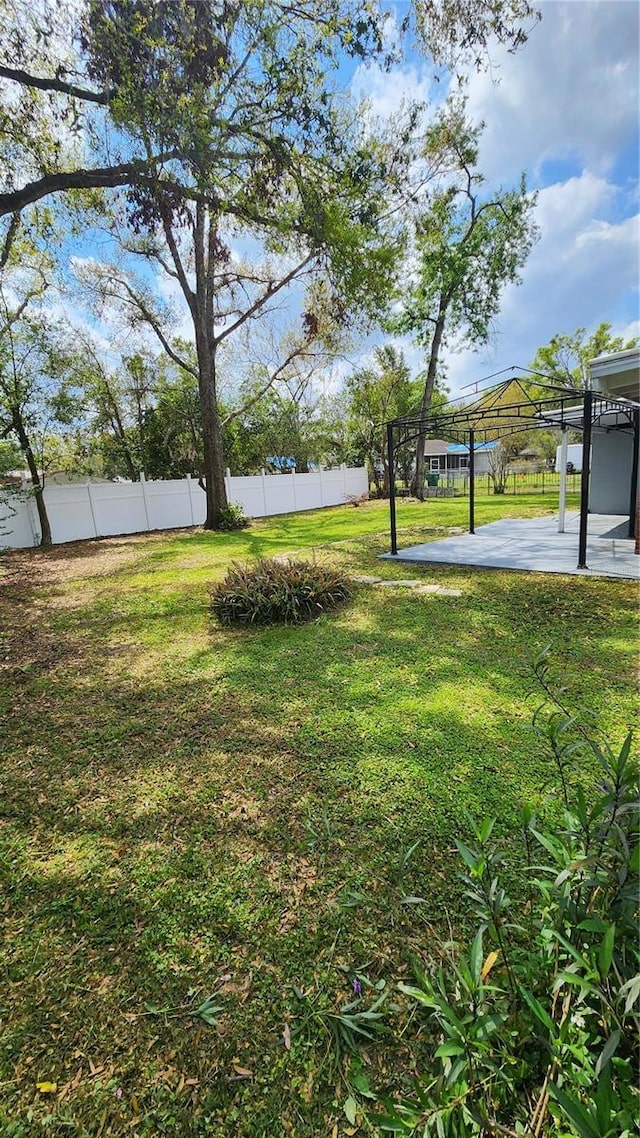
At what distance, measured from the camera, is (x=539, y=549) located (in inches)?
303

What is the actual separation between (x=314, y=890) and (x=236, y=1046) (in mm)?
548

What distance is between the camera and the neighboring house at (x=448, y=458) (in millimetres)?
32934

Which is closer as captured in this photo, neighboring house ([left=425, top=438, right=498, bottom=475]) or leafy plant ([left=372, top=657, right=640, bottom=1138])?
leafy plant ([left=372, top=657, right=640, bottom=1138])

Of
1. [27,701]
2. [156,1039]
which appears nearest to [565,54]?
[156,1039]

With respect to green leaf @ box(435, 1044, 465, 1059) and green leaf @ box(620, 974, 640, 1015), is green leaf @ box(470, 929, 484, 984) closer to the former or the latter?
green leaf @ box(435, 1044, 465, 1059)

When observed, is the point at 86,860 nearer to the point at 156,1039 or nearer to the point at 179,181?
the point at 156,1039

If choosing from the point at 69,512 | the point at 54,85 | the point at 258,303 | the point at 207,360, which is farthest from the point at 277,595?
the point at 258,303

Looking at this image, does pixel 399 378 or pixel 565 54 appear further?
pixel 399 378

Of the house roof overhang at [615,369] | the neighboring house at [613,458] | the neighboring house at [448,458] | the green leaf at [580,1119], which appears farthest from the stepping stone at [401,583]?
the neighboring house at [448,458]

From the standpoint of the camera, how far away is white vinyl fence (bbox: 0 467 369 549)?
11508 millimetres

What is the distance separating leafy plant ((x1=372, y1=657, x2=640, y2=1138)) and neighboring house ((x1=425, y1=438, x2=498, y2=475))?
3095cm

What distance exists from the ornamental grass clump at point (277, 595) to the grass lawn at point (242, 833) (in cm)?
31

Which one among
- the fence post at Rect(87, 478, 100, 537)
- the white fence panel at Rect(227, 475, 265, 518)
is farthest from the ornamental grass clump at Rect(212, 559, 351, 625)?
the white fence panel at Rect(227, 475, 265, 518)

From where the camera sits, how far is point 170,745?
2951mm
